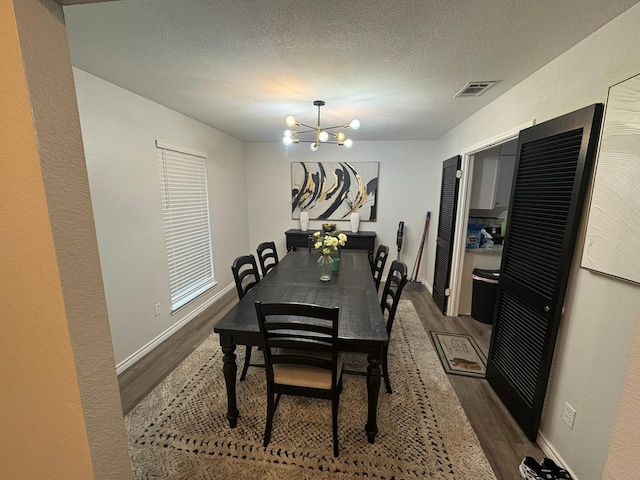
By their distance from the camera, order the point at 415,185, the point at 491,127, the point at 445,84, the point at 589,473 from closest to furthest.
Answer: the point at 589,473, the point at 445,84, the point at 491,127, the point at 415,185

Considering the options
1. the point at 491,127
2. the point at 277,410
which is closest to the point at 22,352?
the point at 277,410

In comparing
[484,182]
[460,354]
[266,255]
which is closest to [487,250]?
[484,182]

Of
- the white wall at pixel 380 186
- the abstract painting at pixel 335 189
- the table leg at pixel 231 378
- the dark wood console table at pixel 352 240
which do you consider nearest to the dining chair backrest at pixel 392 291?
the table leg at pixel 231 378

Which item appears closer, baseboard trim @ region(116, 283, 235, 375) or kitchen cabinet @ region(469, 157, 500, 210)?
baseboard trim @ region(116, 283, 235, 375)

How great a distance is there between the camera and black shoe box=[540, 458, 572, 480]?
4.75ft

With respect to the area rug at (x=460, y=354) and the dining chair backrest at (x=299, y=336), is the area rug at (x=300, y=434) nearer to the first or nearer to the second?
the area rug at (x=460, y=354)

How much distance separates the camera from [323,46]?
159cm

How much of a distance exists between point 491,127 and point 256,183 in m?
3.59

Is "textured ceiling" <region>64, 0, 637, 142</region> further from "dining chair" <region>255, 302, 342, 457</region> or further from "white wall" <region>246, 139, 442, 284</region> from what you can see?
"white wall" <region>246, 139, 442, 284</region>

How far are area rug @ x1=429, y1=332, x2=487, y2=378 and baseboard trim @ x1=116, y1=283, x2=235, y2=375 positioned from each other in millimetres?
2837

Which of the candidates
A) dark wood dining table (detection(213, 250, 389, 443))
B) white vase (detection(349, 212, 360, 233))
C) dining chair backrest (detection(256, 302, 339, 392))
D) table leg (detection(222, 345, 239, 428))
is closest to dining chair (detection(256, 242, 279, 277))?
dark wood dining table (detection(213, 250, 389, 443))

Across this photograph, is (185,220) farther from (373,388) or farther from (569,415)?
(569,415)

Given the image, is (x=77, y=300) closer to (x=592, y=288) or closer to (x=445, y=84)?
(x=592, y=288)

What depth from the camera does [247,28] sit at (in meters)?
1.42
